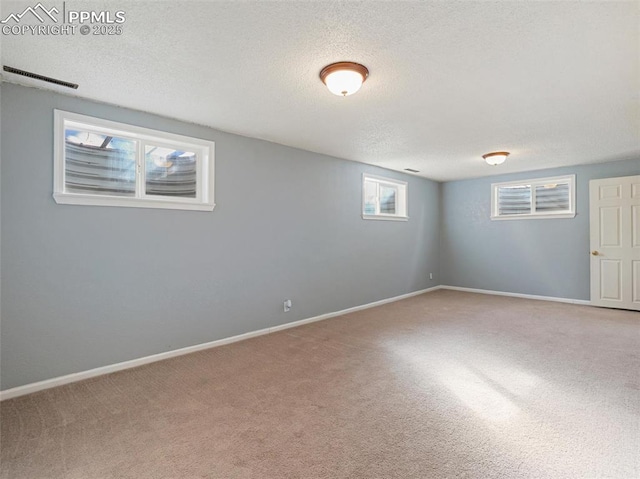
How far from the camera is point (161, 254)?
10.8ft

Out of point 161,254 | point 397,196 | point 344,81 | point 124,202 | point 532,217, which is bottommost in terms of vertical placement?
point 161,254

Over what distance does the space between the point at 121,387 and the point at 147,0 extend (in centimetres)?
277

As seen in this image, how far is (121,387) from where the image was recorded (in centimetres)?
267

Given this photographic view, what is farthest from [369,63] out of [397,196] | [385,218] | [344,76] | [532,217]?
[532,217]

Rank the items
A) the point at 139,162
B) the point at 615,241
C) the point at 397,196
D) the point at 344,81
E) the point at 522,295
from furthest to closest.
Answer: the point at 397,196 < the point at 522,295 < the point at 615,241 < the point at 139,162 < the point at 344,81

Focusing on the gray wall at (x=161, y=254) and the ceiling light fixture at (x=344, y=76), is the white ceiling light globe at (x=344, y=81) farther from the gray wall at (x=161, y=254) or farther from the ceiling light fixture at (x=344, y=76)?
the gray wall at (x=161, y=254)

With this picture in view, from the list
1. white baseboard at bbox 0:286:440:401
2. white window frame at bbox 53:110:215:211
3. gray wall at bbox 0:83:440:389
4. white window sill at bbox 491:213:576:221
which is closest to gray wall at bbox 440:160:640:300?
white window sill at bbox 491:213:576:221

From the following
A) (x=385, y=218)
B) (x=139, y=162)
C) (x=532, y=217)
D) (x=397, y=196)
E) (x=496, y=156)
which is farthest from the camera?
(x=397, y=196)

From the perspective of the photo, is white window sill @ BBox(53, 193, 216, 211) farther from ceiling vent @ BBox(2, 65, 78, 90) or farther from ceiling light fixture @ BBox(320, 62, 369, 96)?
ceiling light fixture @ BBox(320, 62, 369, 96)

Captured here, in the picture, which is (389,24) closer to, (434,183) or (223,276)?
(223,276)

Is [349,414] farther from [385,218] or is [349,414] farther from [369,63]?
[385,218]

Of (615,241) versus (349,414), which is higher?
(615,241)

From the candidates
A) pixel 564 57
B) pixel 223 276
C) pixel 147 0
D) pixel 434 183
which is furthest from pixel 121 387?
pixel 434 183

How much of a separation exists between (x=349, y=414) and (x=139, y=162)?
3.02m
